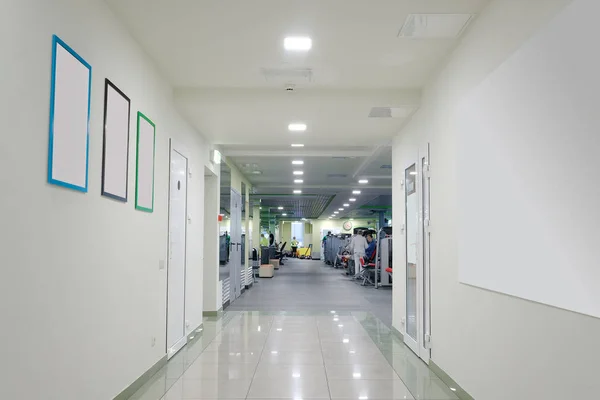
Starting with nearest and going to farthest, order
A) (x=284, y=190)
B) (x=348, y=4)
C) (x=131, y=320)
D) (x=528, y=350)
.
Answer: (x=528, y=350) → (x=348, y=4) → (x=131, y=320) → (x=284, y=190)

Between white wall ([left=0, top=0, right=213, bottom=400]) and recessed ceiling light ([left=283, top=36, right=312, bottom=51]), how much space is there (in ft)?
4.28

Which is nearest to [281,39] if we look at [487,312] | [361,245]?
[487,312]

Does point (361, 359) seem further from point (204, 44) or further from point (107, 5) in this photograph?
point (107, 5)

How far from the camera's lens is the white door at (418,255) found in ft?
17.4

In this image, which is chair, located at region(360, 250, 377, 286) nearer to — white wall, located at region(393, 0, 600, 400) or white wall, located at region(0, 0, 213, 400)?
white wall, located at region(393, 0, 600, 400)

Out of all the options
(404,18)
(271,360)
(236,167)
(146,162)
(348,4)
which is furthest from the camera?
(236,167)

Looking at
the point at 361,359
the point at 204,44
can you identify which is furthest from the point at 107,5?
the point at 361,359

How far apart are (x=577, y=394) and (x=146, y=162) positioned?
3745mm

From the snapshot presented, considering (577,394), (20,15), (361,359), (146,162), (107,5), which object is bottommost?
(361,359)

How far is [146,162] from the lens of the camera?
15.1ft

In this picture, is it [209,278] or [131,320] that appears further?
[209,278]

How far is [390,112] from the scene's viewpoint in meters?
5.90

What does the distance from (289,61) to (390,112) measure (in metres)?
1.65

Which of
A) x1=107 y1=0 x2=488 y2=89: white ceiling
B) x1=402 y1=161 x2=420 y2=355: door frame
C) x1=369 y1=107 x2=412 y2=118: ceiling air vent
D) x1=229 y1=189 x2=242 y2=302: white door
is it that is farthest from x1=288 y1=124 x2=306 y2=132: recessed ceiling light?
x1=229 y1=189 x2=242 y2=302: white door
